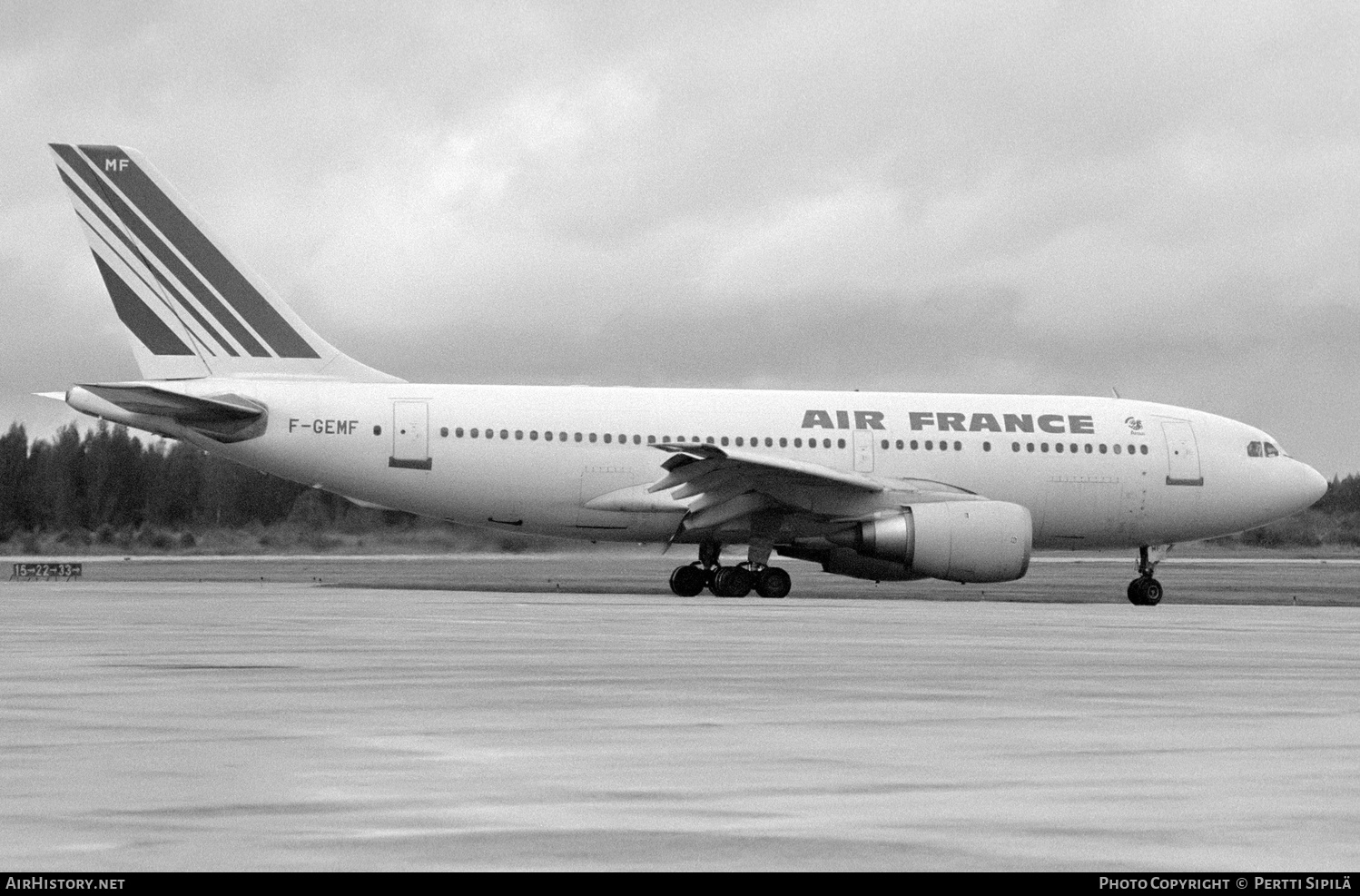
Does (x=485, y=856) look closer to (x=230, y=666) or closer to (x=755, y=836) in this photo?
(x=755, y=836)

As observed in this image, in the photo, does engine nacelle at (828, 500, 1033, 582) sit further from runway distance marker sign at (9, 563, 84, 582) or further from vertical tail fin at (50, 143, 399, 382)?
runway distance marker sign at (9, 563, 84, 582)

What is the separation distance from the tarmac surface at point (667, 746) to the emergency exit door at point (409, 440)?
9.83m

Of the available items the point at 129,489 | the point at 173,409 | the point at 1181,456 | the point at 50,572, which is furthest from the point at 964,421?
the point at 129,489

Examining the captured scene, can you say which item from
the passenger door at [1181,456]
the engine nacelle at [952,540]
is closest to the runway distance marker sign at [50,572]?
the engine nacelle at [952,540]

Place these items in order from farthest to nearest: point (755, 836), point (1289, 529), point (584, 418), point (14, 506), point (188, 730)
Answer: point (1289, 529) → point (14, 506) → point (584, 418) → point (188, 730) → point (755, 836)

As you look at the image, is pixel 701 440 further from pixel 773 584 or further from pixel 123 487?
pixel 123 487

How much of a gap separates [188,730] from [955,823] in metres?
4.60

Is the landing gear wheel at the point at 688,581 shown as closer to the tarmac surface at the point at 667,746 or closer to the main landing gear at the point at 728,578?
the main landing gear at the point at 728,578

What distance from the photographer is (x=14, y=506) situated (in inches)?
2264

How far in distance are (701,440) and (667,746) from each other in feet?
72.5

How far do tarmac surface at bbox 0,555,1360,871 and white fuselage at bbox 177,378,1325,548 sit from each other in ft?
32.7

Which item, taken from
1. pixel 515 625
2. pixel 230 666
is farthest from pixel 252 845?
pixel 515 625

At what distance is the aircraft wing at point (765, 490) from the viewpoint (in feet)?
97.4

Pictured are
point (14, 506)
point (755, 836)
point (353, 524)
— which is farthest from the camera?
point (14, 506)
